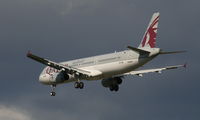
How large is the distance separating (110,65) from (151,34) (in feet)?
22.8

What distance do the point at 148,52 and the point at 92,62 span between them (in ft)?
32.5

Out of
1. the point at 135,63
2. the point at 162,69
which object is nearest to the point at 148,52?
the point at 135,63

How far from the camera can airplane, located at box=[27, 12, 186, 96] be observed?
10200cm

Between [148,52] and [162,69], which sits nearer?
[148,52]

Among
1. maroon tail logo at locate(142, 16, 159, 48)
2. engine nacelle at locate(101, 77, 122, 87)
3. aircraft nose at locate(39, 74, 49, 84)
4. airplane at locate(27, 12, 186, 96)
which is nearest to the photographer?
airplane at locate(27, 12, 186, 96)

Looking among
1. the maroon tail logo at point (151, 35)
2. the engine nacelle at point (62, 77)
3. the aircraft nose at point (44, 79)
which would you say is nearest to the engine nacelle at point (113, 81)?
the engine nacelle at point (62, 77)

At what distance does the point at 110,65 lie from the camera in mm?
104438

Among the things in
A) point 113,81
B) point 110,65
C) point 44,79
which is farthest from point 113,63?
point 44,79

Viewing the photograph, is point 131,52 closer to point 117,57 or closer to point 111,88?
point 117,57

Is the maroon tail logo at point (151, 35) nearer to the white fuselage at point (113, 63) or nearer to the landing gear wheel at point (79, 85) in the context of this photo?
the white fuselage at point (113, 63)

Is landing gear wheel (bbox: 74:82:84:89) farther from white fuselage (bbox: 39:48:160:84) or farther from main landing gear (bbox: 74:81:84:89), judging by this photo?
white fuselage (bbox: 39:48:160:84)

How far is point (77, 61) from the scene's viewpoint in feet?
364

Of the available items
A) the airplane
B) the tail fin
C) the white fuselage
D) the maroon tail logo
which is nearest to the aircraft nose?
the airplane

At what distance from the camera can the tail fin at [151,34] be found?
4067 inches
